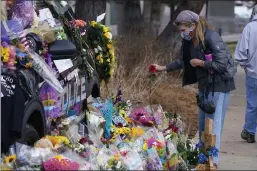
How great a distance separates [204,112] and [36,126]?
6.09 feet

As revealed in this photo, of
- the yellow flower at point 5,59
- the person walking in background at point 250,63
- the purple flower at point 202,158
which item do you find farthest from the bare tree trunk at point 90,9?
the yellow flower at point 5,59

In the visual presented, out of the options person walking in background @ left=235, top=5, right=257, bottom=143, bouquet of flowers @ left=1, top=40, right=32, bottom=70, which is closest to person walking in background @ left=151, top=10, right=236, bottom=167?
person walking in background @ left=235, top=5, right=257, bottom=143

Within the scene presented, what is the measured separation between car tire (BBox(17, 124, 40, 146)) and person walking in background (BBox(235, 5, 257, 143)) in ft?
11.4

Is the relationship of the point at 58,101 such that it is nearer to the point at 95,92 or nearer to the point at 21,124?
the point at 21,124

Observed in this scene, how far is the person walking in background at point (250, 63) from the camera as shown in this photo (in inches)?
332

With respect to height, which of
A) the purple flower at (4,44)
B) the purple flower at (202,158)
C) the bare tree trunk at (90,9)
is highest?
the purple flower at (4,44)

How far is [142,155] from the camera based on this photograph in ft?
20.1

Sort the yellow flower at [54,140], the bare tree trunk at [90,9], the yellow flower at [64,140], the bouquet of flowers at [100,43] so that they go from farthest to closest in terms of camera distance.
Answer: the bare tree trunk at [90,9], the bouquet of flowers at [100,43], the yellow flower at [64,140], the yellow flower at [54,140]

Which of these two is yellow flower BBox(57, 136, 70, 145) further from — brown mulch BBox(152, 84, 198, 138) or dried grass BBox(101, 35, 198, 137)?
brown mulch BBox(152, 84, 198, 138)

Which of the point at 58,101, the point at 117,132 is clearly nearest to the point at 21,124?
the point at 58,101

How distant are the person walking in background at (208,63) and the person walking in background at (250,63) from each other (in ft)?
5.23

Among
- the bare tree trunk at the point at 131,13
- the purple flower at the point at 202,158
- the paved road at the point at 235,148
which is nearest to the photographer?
the purple flower at the point at 202,158

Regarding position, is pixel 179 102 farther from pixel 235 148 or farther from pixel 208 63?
pixel 208 63

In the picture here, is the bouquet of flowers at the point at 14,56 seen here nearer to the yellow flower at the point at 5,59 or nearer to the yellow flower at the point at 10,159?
the yellow flower at the point at 5,59
